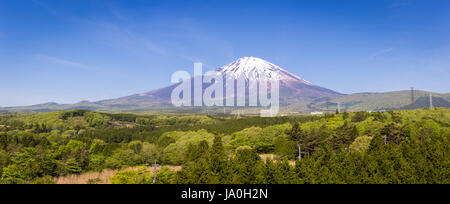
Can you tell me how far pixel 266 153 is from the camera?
55438 millimetres

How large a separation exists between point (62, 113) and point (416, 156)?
110664 mm

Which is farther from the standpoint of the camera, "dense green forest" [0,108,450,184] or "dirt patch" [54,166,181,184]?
"dirt patch" [54,166,181,184]

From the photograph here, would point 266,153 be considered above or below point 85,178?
above

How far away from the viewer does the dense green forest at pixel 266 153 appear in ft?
71.6

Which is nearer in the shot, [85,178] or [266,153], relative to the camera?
[85,178]

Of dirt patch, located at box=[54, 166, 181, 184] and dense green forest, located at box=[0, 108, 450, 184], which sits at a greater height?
dense green forest, located at box=[0, 108, 450, 184]

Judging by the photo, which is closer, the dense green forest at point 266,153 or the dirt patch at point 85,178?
the dense green forest at point 266,153

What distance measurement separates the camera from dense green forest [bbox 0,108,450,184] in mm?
21825

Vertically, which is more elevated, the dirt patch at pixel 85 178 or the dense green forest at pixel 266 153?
the dense green forest at pixel 266 153
